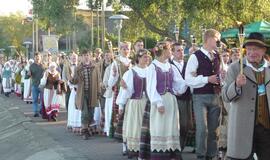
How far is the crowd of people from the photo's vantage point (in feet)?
20.4

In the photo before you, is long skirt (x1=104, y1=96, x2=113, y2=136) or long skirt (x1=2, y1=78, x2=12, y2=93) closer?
long skirt (x1=104, y1=96, x2=113, y2=136)

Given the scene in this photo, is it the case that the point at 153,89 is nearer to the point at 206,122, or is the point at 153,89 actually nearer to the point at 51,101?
the point at 206,122

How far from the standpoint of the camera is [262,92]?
6207 mm

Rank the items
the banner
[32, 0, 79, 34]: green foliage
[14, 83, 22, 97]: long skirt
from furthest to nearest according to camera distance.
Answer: the banner
[14, 83, 22, 97]: long skirt
[32, 0, 79, 34]: green foliage

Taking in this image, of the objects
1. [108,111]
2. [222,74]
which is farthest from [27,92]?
[222,74]

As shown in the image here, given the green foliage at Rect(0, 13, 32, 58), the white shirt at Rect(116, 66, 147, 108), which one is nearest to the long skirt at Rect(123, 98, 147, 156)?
the white shirt at Rect(116, 66, 147, 108)

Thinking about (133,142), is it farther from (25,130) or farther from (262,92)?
(25,130)

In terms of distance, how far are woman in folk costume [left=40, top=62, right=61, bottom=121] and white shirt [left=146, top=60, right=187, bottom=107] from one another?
8.40 m

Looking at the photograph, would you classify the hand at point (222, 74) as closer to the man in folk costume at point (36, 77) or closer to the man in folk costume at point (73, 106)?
the man in folk costume at point (73, 106)

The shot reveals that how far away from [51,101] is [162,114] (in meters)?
9.02

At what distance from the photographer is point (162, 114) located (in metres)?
8.21

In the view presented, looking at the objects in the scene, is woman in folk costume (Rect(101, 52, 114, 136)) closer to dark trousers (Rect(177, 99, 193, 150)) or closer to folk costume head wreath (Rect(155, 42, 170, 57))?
dark trousers (Rect(177, 99, 193, 150))

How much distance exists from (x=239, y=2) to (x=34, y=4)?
992 centimetres

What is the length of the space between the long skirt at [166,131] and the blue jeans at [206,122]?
293mm
